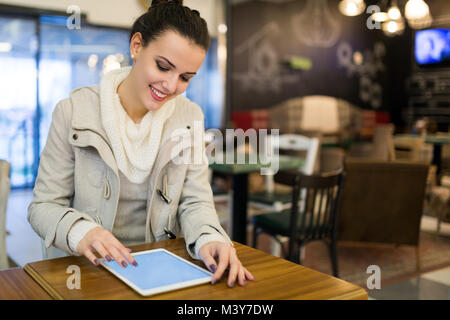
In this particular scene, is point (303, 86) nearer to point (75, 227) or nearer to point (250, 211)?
point (250, 211)

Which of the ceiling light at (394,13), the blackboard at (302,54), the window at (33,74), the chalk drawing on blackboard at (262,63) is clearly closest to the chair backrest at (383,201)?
the ceiling light at (394,13)

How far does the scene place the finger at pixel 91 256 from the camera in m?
0.96

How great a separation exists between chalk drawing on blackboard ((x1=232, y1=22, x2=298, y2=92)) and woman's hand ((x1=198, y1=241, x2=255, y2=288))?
7306 mm

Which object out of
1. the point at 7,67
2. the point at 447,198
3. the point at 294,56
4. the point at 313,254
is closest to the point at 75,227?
the point at 313,254

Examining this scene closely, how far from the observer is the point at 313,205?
109 inches

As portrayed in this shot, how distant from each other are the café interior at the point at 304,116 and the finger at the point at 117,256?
71 centimetres

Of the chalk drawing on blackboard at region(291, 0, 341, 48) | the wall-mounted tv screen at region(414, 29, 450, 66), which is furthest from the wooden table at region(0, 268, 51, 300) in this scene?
the wall-mounted tv screen at region(414, 29, 450, 66)

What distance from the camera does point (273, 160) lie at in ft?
10.9

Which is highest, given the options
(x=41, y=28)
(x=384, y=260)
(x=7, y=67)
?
(x=41, y=28)

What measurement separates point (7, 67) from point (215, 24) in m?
3.33

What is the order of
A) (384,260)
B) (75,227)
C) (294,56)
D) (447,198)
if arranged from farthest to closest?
(294,56)
(447,198)
(384,260)
(75,227)

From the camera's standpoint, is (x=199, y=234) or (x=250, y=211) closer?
(x=199, y=234)

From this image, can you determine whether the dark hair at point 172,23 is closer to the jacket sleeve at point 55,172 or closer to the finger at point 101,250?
the jacket sleeve at point 55,172

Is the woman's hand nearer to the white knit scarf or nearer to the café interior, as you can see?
the white knit scarf
